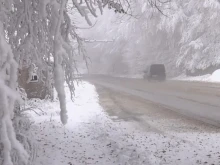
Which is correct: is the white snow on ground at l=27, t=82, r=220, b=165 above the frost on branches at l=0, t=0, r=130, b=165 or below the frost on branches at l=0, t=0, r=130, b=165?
below

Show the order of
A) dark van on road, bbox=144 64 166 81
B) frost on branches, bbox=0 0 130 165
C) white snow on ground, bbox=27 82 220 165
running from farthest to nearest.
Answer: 1. dark van on road, bbox=144 64 166 81
2. white snow on ground, bbox=27 82 220 165
3. frost on branches, bbox=0 0 130 165

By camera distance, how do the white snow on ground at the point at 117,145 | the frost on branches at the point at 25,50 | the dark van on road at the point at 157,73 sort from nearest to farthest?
the frost on branches at the point at 25,50
the white snow on ground at the point at 117,145
the dark van on road at the point at 157,73

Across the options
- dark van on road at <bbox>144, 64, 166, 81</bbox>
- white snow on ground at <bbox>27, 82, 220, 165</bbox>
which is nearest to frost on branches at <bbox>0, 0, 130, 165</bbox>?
white snow on ground at <bbox>27, 82, 220, 165</bbox>

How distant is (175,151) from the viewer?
710cm

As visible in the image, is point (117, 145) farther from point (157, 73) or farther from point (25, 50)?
point (157, 73)

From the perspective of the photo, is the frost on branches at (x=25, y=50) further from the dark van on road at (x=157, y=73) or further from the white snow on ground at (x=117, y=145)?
the dark van on road at (x=157, y=73)

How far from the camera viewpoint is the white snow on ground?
6688 mm

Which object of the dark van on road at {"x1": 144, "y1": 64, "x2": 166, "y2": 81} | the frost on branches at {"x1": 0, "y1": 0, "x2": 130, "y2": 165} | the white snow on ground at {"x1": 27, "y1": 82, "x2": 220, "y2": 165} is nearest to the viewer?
the frost on branches at {"x1": 0, "y1": 0, "x2": 130, "y2": 165}

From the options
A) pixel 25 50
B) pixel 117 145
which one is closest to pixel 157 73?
pixel 117 145

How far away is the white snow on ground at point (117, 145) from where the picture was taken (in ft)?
21.9

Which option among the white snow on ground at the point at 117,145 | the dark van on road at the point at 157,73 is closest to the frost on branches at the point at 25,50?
the white snow on ground at the point at 117,145

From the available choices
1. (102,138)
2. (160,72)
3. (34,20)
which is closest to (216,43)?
(160,72)

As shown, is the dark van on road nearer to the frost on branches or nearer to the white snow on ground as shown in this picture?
the white snow on ground

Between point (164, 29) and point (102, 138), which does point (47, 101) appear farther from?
point (164, 29)
